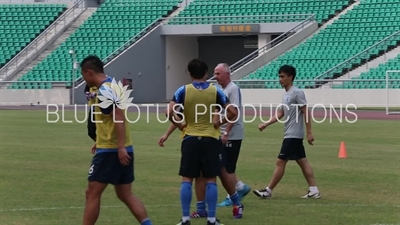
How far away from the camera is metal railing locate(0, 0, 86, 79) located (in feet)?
168

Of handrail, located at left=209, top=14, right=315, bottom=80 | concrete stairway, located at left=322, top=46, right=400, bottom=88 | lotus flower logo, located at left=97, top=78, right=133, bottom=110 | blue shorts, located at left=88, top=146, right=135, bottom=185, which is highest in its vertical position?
handrail, located at left=209, top=14, right=315, bottom=80

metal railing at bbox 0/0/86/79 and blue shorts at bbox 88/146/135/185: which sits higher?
metal railing at bbox 0/0/86/79

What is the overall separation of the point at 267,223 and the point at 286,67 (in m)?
2.76

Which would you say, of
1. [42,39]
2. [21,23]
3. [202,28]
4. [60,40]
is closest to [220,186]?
[202,28]

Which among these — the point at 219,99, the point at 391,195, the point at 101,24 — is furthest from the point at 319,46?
the point at 219,99

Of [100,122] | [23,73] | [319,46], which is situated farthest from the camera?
[23,73]

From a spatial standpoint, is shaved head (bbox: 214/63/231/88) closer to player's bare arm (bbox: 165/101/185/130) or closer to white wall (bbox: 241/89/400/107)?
player's bare arm (bbox: 165/101/185/130)

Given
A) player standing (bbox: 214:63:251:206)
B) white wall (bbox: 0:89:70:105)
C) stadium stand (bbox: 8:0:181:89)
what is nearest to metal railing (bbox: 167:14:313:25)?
stadium stand (bbox: 8:0:181:89)

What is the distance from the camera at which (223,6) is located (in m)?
52.8

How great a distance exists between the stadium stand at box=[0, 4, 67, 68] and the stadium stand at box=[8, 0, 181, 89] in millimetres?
2305

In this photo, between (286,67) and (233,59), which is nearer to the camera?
(286,67)

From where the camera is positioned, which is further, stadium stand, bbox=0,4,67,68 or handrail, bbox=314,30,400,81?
stadium stand, bbox=0,4,67,68

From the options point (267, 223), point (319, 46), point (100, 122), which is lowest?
point (267, 223)

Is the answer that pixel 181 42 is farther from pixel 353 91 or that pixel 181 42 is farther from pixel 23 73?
pixel 353 91
